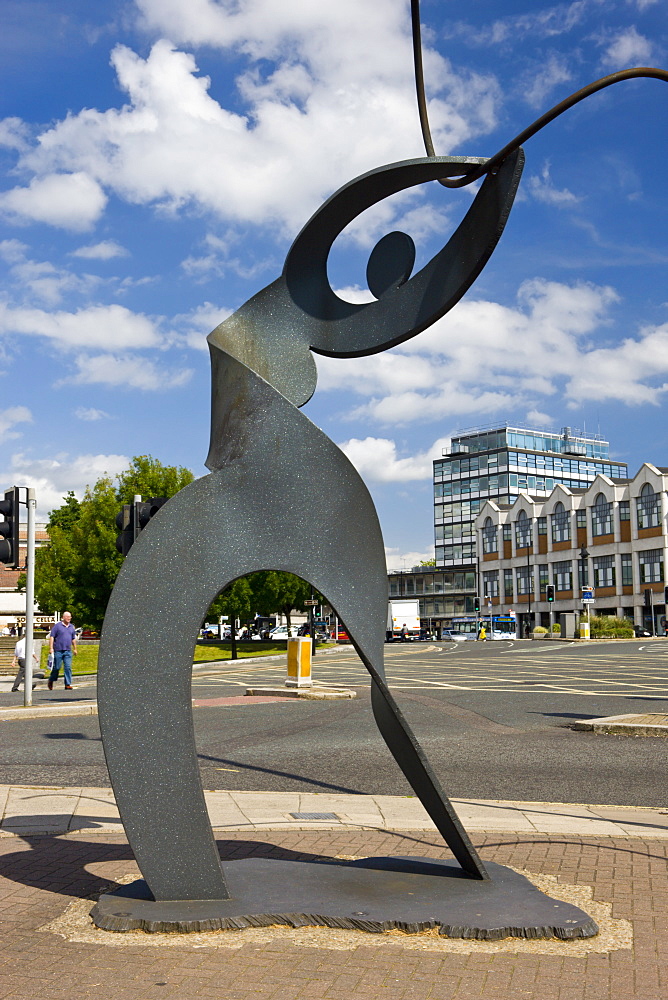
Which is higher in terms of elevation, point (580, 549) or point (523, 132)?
point (580, 549)

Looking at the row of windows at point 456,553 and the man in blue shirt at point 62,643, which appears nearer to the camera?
the man in blue shirt at point 62,643

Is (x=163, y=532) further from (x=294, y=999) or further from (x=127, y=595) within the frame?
(x=294, y=999)

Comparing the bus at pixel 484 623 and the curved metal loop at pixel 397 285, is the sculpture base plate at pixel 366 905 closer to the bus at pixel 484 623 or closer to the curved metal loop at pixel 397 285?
the curved metal loop at pixel 397 285

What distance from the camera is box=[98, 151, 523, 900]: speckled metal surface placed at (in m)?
5.34

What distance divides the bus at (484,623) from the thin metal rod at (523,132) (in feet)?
246

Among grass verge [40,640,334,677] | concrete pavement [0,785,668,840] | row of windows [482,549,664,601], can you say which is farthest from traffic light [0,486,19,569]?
row of windows [482,549,664,601]

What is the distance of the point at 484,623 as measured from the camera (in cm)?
9694

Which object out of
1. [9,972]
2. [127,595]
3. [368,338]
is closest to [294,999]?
[9,972]

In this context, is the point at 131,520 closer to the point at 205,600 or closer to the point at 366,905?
the point at 205,600

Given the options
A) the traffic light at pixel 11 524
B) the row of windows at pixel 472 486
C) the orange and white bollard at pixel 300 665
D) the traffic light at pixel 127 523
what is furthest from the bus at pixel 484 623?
the traffic light at pixel 127 523

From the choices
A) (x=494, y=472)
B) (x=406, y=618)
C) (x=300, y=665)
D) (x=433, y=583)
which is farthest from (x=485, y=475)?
(x=300, y=665)

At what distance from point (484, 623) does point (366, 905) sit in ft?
307

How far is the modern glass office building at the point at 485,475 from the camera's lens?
118 meters

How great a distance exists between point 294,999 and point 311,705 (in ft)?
50.2
